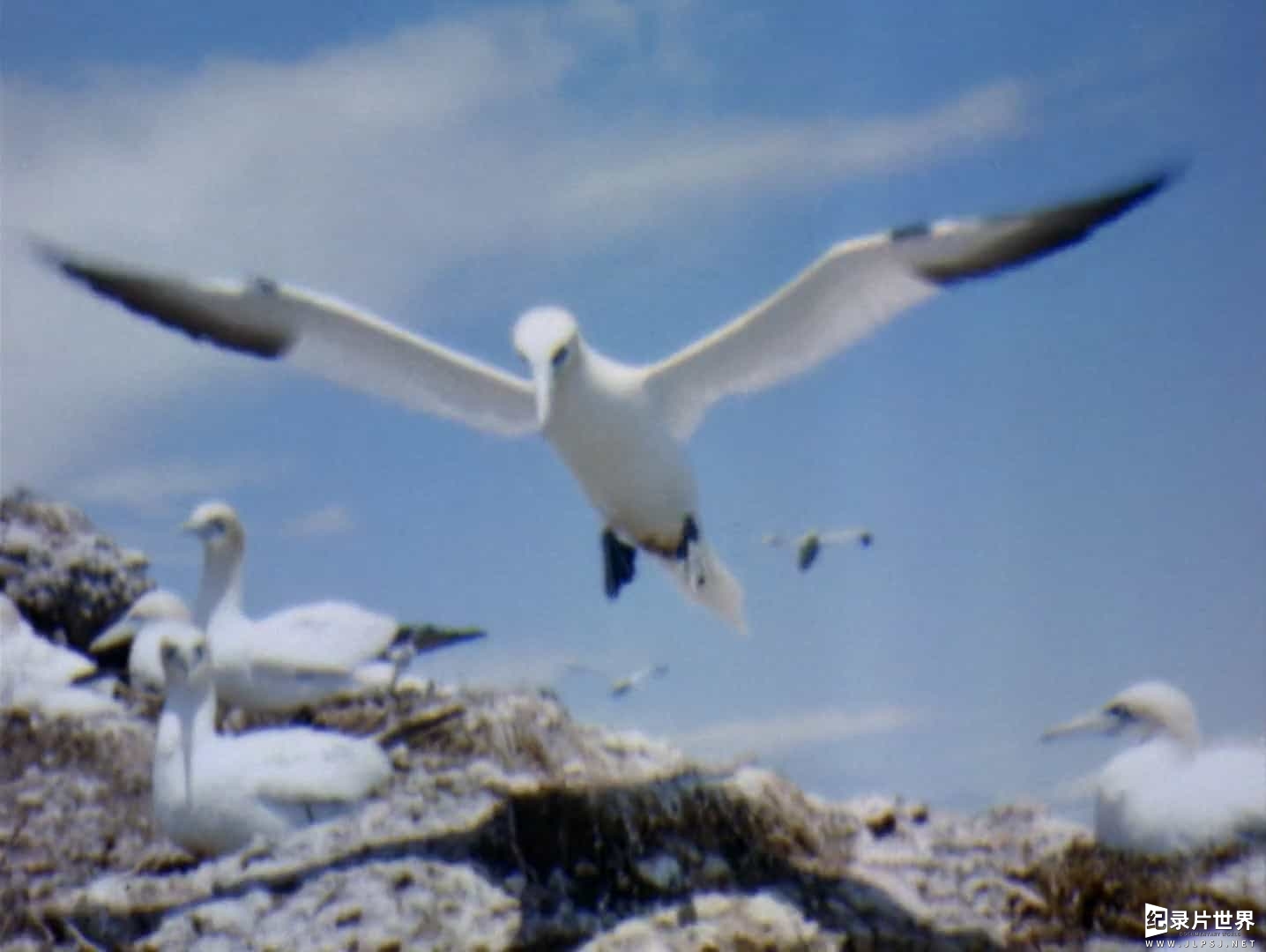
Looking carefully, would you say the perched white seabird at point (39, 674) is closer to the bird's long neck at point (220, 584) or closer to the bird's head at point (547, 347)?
the bird's long neck at point (220, 584)

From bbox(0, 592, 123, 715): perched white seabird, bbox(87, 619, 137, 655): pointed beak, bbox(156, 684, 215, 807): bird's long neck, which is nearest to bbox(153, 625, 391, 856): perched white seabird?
bbox(156, 684, 215, 807): bird's long neck

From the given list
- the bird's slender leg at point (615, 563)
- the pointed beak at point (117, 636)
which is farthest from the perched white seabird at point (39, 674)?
the bird's slender leg at point (615, 563)

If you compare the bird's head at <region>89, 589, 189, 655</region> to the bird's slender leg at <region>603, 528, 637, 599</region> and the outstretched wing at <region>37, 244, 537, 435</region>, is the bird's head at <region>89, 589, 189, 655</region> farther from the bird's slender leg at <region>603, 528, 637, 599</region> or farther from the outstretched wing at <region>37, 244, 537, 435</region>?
the bird's slender leg at <region>603, 528, 637, 599</region>

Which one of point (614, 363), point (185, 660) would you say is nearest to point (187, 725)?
point (185, 660)

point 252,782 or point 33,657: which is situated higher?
point 33,657

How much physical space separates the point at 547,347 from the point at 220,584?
3620mm

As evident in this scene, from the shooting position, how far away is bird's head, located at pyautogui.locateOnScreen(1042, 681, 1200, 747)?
9867mm

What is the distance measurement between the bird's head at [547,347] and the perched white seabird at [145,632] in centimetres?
269

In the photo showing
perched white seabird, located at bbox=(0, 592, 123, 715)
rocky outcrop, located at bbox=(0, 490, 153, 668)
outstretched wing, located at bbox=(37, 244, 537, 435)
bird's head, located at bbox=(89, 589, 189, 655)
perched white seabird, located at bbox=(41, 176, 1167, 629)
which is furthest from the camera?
rocky outcrop, located at bbox=(0, 490, 153, 668)

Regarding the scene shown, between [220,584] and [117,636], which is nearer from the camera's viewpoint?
[220,584]

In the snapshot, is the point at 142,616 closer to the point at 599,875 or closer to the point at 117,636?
the point at 117,636

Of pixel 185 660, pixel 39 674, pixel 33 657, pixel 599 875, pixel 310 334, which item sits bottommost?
pixel 599 875

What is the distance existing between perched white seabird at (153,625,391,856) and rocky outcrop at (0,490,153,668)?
4741 mm

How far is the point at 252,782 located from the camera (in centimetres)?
882
